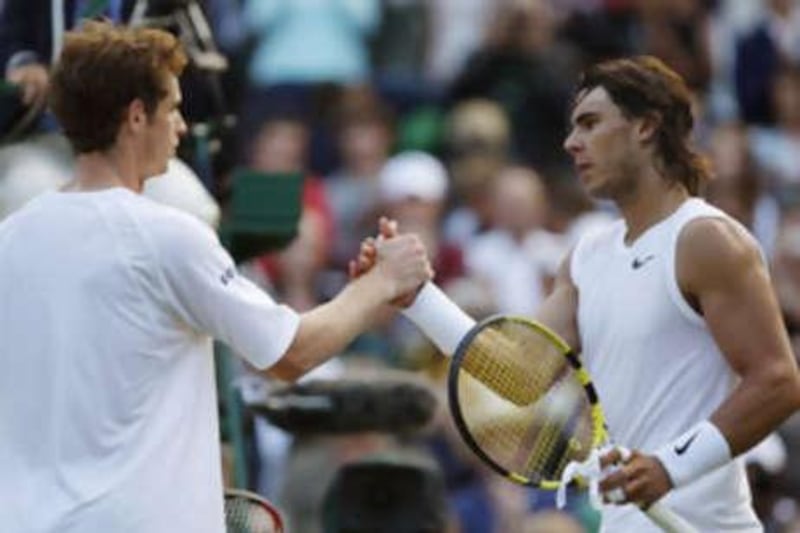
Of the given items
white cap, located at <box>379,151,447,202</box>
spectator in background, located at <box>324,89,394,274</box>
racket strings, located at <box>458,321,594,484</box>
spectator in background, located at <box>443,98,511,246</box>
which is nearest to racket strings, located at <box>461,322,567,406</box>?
racket strings, located at <box>458,321,594,484</box>

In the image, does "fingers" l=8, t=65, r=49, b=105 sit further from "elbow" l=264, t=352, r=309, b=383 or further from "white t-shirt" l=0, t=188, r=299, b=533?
"elbow" l=264, t=352, r=309, b=383

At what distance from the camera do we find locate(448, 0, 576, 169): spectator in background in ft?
52.9

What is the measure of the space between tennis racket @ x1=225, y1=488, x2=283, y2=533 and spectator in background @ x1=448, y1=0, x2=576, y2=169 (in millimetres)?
8266

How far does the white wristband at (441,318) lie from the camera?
26.0 feet

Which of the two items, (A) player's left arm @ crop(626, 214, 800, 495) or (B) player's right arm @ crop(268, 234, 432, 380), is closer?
(B) player's right arm @ crop(268, 234, 432, 380)

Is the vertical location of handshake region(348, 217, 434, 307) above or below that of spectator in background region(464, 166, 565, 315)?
above

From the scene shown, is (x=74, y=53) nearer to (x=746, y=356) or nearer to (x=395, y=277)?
(x=395, y=277)

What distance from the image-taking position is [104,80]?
7328mm

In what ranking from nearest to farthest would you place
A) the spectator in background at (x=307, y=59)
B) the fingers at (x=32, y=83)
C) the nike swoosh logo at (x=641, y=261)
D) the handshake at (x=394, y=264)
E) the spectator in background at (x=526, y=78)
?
the handshake at (x=394, y=264), the nike swoosh logo at (x=641, y=261), the fingers at (x=32, y=83), the spectator in background at (x=526, y=78), the spectator in background at (x=307, y=59)

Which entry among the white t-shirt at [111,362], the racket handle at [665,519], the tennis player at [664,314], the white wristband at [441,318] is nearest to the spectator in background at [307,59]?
the tennis player at [664,314]

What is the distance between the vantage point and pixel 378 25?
16.8m

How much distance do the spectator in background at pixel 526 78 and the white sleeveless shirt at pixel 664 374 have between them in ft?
26.2

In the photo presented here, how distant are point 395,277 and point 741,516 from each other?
45.6 inches

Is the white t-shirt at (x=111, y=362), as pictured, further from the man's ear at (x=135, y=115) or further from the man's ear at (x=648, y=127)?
the man's ear at (x=648, y=127)
